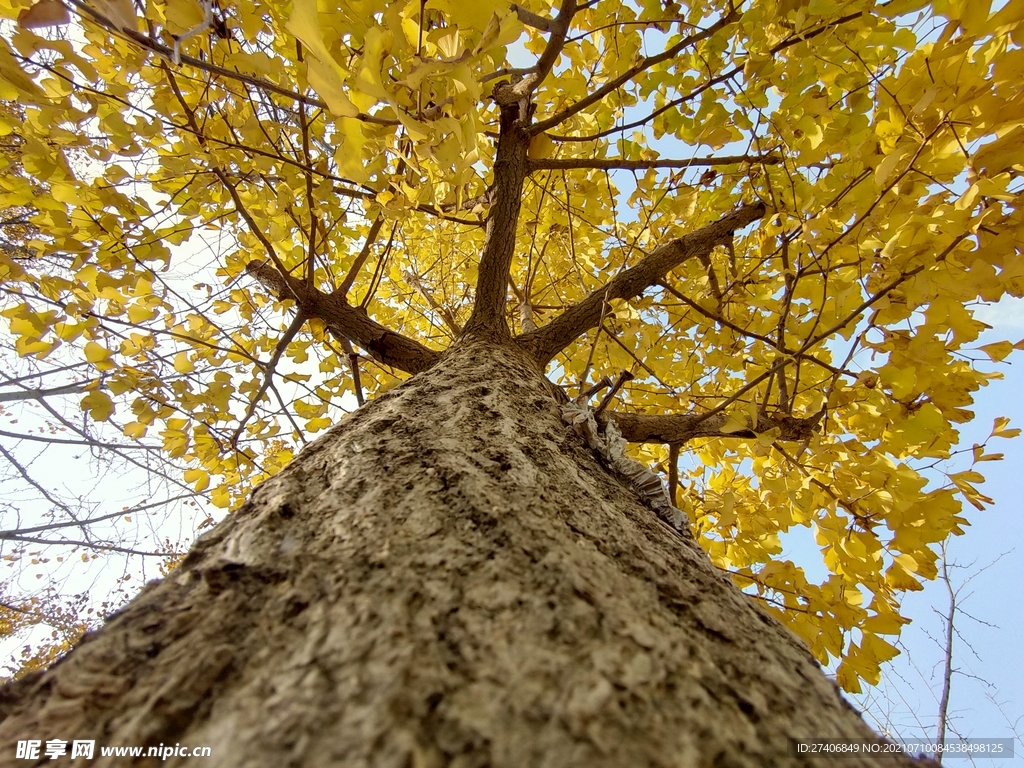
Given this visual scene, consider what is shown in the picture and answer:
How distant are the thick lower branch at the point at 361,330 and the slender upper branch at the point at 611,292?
1.39ft

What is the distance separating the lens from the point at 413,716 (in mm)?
330

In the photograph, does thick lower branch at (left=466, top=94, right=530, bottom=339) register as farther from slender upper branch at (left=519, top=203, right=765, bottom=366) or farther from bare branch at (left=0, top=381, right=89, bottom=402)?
bare branch at (left=0, top=381, right=89, bottom=402)

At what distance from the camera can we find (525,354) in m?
1.72

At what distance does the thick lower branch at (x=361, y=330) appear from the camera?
1.91 meters

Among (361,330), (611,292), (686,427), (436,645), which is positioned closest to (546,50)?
(611,292)

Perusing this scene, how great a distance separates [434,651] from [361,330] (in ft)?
5.67

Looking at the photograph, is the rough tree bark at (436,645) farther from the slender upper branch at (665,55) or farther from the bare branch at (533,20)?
the slender upper branch at (665,55)

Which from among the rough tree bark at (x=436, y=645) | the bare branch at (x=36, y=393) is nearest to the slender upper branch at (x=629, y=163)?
the rough tree bark at (x=436, y=645)

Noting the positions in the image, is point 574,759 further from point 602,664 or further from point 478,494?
point 478,494

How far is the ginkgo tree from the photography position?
404mm

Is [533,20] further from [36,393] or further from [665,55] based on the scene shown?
[36,393]

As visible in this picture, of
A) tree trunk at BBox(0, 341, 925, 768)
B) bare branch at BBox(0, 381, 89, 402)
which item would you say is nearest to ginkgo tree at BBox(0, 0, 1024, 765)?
tree trunk at BBox(0, 341, 925, 768)

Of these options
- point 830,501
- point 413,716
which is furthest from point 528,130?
point 413,716

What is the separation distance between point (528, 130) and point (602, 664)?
2.01 m
